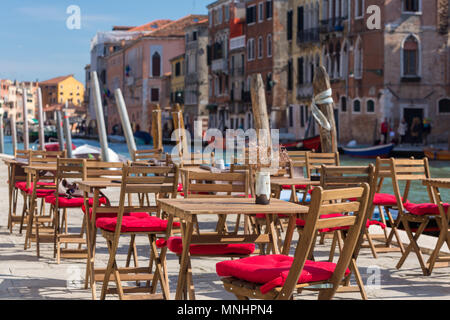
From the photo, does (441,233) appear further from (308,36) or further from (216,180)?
(308,36)

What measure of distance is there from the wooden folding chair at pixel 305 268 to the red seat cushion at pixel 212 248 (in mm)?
561

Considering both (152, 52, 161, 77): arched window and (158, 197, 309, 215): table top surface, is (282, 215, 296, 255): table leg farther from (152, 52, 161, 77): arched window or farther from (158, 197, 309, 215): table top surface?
(152, 52, 161, 77): arched window

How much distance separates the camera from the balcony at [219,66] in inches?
2125

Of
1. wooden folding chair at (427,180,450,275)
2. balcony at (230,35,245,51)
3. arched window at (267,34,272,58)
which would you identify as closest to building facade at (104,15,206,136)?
balcony at (230,35,245,51)

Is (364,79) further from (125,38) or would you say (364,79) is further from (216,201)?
(125,38)

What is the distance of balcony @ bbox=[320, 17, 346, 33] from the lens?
38938 mm

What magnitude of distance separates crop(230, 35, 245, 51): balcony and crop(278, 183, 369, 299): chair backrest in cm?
4746

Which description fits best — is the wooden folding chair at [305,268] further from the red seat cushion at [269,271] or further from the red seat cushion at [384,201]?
the red seat cushion at [384,201]

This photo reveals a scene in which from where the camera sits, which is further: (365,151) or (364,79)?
(364,79)

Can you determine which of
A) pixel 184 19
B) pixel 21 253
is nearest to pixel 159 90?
pixel 184 19

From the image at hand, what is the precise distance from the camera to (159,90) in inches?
2699

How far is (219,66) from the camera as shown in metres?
54.7

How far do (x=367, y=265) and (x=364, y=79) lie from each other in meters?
31.0

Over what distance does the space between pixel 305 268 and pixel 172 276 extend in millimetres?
2436
